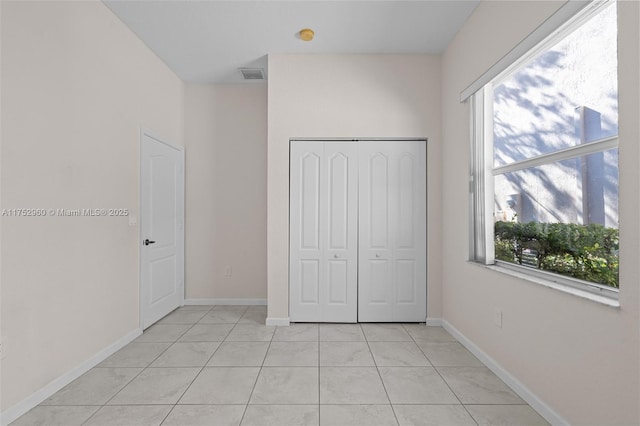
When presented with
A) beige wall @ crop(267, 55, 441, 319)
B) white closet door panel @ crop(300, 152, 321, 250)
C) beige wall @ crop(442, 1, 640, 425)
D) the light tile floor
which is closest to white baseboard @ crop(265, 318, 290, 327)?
beige wall @ crop(267, 55, 441, 319)

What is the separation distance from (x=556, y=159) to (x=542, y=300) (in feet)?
2.78

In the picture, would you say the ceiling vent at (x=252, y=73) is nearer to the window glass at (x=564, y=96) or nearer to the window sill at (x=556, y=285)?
the window glass at (x=564, y=96)

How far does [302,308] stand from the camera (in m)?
3.24

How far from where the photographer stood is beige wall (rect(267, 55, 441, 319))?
3201 mm

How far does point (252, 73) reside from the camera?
3602 millimetres

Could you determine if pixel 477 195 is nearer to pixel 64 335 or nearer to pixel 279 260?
pixel 279 260

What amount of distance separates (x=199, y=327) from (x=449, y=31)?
3.90 meters

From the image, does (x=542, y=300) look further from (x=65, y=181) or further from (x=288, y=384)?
(x=65, y=181)

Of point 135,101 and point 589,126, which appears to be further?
point 135,101

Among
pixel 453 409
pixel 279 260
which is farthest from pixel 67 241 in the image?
pixel 453 409

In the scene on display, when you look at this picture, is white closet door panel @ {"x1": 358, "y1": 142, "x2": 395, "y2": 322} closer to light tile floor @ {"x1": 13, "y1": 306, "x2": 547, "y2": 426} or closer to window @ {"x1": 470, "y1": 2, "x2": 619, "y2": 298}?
light tile floor @ {"x1": 13, "y1": 306, "x2": 547, "y2": 426}

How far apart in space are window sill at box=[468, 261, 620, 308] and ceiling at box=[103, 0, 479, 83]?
2.18m

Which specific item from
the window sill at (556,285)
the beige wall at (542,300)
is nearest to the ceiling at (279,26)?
the beige wall at (542,300)

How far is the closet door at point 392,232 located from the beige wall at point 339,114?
0.11m
